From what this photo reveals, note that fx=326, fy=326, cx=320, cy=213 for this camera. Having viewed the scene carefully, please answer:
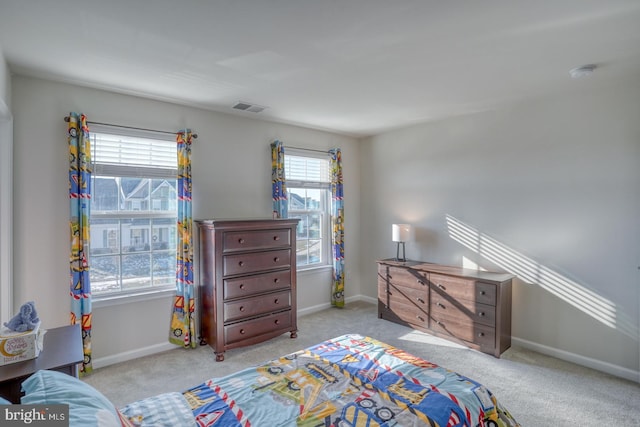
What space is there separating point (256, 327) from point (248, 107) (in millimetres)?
2365

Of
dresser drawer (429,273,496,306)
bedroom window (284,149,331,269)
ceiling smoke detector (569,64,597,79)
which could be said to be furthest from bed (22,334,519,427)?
bedroom window (284,149,331,269)

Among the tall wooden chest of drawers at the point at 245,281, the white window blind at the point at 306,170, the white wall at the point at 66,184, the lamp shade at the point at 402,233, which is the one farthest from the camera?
the white window blind at the point at 306,170

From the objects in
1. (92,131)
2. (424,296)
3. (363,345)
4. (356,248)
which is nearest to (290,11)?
(363,345)

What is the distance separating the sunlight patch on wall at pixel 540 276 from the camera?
2.89m

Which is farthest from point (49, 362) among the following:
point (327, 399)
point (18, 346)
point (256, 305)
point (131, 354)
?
point (256, 305)

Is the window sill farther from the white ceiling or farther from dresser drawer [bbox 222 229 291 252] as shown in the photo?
the white ceiling

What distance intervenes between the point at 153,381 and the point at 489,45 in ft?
12.0

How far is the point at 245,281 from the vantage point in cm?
334

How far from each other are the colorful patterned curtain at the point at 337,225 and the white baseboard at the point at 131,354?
2219 millimetres

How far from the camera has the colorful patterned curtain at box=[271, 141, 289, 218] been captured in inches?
160

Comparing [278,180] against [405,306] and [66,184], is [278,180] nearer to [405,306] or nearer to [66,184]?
[66,184]

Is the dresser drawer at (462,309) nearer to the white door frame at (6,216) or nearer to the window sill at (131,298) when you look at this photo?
the window sill at (131,298)

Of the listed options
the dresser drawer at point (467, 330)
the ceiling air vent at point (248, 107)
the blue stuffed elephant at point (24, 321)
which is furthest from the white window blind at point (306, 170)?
the blue stuffed elephant at point (24, 321)

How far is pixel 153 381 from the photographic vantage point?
2738 mm
